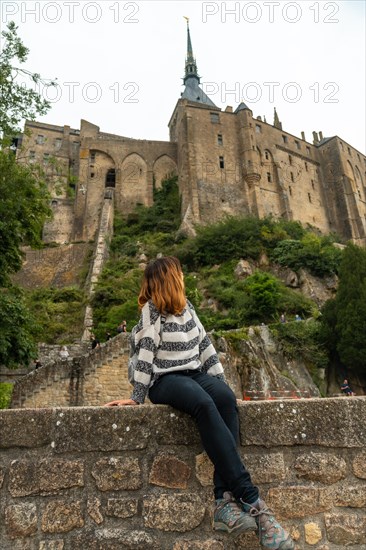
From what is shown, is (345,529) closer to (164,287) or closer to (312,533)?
(312,533)

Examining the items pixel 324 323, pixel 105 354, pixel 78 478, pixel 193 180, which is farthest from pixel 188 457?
pixel 193 180

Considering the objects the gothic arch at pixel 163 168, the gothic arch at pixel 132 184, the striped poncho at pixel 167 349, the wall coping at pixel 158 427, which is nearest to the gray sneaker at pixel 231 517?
the wall coping at pixel 158 427

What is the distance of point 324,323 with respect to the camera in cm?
2467

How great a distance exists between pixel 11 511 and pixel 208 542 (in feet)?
4.40

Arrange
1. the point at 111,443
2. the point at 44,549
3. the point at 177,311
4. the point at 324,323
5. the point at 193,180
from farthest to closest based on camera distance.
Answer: the point at 193,180, the point at 324,323, the point at 177,311, the point at 111,443, the point at 44,549

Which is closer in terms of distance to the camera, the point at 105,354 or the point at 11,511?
the point at 11,511

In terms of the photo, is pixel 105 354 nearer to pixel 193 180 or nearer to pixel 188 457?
pixel 188 457

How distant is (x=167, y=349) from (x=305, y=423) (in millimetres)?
1135

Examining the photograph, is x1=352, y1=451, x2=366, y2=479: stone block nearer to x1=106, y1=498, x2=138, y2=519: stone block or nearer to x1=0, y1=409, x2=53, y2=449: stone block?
x1=106, y1=498, x2=138, y2=519: stone block

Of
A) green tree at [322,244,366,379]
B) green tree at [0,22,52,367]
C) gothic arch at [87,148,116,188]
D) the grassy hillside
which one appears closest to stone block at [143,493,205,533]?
green tree at [0,22,52,367]

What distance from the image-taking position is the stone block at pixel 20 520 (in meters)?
2.85

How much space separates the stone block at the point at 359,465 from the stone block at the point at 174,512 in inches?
43.7

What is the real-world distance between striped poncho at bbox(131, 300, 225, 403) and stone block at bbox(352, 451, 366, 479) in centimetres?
111

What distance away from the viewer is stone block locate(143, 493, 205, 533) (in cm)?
288
